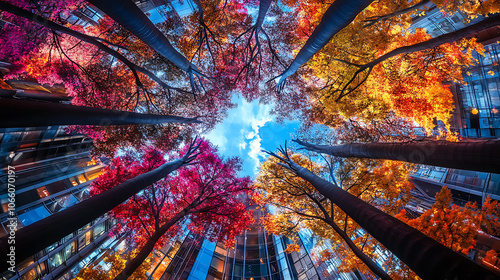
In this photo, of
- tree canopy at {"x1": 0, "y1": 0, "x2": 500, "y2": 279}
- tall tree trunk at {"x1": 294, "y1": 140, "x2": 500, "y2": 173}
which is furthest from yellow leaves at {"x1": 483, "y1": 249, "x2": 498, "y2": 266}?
tall tree trunk at {"x1": 294, "y1": 140, "x2": 500, "y2": 173}

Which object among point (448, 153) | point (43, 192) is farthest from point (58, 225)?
point (43, 192)

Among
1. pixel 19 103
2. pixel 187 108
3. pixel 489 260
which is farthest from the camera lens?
pixel 187 108

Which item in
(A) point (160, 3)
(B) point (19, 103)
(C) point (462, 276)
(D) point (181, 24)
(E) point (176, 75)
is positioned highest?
(A) point (160, 3)

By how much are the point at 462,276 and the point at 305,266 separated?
792 inches

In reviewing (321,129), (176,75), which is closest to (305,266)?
(321,129)

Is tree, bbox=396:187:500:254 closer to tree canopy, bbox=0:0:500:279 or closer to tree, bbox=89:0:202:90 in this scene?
tree canopy, bbox=0:0:500:279

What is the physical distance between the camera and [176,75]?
1225 centimetres

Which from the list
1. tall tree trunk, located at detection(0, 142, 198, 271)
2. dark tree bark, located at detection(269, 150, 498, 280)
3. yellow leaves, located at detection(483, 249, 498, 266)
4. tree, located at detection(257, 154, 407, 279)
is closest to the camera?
dark tree bark, located at detection(269, 150, 498, 280)

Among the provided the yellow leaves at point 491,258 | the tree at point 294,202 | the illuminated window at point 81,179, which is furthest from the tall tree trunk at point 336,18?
the illuminated window at point 81,179

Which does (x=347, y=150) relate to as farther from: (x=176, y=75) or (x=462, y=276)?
(x=176, y=75)

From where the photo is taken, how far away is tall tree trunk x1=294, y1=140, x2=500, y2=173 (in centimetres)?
301

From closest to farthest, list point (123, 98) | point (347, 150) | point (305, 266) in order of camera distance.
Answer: point (347, 150) → point (123, 98) → point (305, 266)

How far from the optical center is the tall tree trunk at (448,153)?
3012 mm

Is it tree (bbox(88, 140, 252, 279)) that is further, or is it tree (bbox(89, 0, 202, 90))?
tree (bbox(88, 140, 252, 279))
